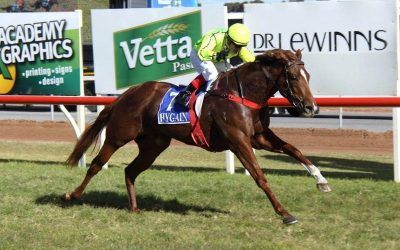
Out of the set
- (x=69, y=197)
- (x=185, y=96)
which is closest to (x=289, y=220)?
(x=185, y=96)

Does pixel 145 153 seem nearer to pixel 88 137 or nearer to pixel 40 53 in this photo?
pixel 88 137

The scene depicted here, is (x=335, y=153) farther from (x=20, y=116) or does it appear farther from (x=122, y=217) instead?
(x=20, y=116)

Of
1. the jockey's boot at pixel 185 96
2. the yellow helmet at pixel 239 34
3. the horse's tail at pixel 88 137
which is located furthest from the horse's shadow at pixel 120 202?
the yellow helmet at pixel 239 34

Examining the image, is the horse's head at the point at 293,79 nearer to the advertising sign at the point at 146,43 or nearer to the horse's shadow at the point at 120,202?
the horse's shadow at the point at 120,202

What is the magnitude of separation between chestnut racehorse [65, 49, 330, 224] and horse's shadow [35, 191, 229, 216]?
9.9 inches

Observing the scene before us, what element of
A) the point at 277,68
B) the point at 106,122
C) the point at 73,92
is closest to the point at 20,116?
the point at 73,92

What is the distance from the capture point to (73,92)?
13.3 meters

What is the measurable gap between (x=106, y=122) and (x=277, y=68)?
2.32 m

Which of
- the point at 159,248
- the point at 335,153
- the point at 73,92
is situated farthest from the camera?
the point at 335,153

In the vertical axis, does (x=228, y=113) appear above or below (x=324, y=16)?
below

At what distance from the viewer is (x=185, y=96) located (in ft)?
27.9

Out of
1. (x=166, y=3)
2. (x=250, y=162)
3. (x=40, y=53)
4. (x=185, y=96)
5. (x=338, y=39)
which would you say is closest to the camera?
(x=250, y=162)

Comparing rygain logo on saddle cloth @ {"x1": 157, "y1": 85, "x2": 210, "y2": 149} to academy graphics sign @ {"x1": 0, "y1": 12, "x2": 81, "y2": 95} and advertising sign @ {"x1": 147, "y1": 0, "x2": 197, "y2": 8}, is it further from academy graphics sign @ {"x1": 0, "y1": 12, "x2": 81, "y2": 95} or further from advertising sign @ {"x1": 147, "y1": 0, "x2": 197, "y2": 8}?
advertising sign @ {"x1": 147, "y1": 0, "x2": 197, "y2": 8}

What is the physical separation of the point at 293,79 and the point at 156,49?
16.8 ft
